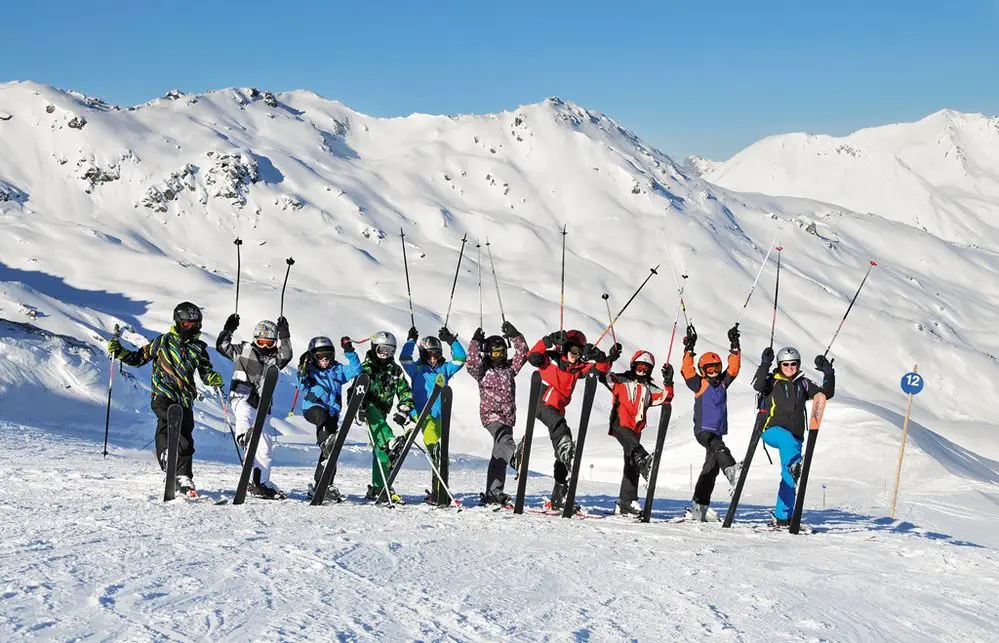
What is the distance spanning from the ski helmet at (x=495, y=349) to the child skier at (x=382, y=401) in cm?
93

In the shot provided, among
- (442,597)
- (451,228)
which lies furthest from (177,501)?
(451,228)

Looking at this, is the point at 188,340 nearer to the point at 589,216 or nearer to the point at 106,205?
the point at 106,205

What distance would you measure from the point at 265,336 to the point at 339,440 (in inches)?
50.9

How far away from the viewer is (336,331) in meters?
46.7

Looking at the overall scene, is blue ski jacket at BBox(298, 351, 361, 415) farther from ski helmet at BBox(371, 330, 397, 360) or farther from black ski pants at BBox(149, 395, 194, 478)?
black ski pants at BBox(149, 395, 194, 478)

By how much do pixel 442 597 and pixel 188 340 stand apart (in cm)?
450

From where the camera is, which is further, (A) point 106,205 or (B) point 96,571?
(A) point 106,205

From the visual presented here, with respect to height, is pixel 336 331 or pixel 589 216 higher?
pixel 589 216

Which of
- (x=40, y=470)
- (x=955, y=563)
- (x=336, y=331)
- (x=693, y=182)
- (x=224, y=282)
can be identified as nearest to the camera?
(x=955, y=563)

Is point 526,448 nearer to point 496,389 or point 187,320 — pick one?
point 496,389

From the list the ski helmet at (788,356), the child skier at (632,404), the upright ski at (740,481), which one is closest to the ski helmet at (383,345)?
the child skier at (632,404)

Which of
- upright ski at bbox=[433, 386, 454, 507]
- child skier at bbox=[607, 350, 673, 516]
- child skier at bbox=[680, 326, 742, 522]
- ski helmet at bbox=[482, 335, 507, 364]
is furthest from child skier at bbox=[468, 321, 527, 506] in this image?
child skier at bbox=[680, 326, 742, 522]

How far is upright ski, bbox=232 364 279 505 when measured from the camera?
8094 mm

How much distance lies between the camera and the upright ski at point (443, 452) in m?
9.05
